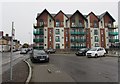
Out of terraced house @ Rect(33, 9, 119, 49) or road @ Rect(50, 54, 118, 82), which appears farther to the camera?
terraced house @ Rect(33, 9, 119, 49)

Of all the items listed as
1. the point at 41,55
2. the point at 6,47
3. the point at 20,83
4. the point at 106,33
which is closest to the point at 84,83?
the point at 20,83

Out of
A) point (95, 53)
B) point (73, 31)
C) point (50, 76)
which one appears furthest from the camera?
point (73, 31)

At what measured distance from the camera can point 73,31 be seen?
2726 inches

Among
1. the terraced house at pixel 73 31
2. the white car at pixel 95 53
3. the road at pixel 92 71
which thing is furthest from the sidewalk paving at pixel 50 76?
the terraced house at pixel 73 31

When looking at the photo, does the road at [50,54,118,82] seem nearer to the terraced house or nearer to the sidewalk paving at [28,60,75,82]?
the sidewalk paving at [28,60,75,82]

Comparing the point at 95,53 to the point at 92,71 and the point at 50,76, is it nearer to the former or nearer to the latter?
the point at 92,71

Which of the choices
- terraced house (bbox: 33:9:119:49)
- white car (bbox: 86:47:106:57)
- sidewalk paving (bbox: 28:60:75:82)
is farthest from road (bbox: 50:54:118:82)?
terraced house (bbox: 33:9:119:49)

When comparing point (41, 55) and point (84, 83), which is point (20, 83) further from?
point (41, 55)

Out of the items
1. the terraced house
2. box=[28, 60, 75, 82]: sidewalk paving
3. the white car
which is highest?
the terraced house

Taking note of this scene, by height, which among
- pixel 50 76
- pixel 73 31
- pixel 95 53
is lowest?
pixel 50 76

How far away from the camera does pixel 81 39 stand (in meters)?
68.6

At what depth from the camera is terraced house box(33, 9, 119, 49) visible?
6706 centimetres

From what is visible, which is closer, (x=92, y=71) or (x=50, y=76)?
(x=50, y=76)

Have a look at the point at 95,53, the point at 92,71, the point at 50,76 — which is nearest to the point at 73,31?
the point at 95,53
